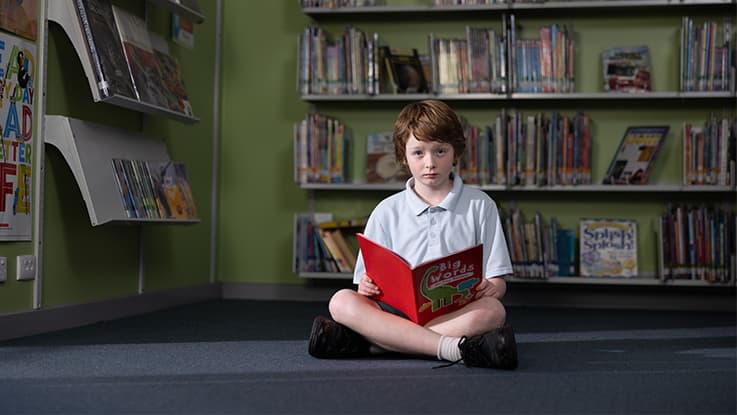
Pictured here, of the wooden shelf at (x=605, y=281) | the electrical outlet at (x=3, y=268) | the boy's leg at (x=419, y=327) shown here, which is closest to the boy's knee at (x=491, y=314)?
the boy's leg at (x=419, y=327)

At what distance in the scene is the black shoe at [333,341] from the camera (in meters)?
2.29

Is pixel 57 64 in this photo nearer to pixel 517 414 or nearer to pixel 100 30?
pixel 100 30

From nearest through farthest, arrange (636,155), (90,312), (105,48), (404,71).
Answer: (105,48)
(90,312)
(636,155)
(404,71)

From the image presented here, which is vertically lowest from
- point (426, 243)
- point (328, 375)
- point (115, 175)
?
point (328, 375)

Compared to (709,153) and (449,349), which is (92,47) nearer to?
(449,349)

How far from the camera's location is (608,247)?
416 centimetres

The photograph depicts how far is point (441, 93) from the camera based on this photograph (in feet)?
13.7

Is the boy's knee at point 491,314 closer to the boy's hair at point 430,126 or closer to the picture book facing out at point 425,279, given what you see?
the picture book facing out at point 425,279

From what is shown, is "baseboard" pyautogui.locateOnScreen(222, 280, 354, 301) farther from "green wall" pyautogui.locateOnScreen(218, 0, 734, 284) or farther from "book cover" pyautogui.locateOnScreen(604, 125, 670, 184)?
"book cover" pyautogui.locateOnScreen(604, 125, 670, 184)

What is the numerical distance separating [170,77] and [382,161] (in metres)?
1.21

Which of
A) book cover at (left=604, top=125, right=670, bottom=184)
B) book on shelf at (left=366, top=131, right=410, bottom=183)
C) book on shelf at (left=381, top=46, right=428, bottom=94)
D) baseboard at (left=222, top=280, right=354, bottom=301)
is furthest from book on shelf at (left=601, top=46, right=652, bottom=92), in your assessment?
baseboard at (left=222, top=280, right=354, bottom=301)

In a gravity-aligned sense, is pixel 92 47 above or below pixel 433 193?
above

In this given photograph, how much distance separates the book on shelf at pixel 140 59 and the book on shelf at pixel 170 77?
0.15 ft

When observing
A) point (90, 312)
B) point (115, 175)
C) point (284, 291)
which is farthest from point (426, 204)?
point (284, 291)
